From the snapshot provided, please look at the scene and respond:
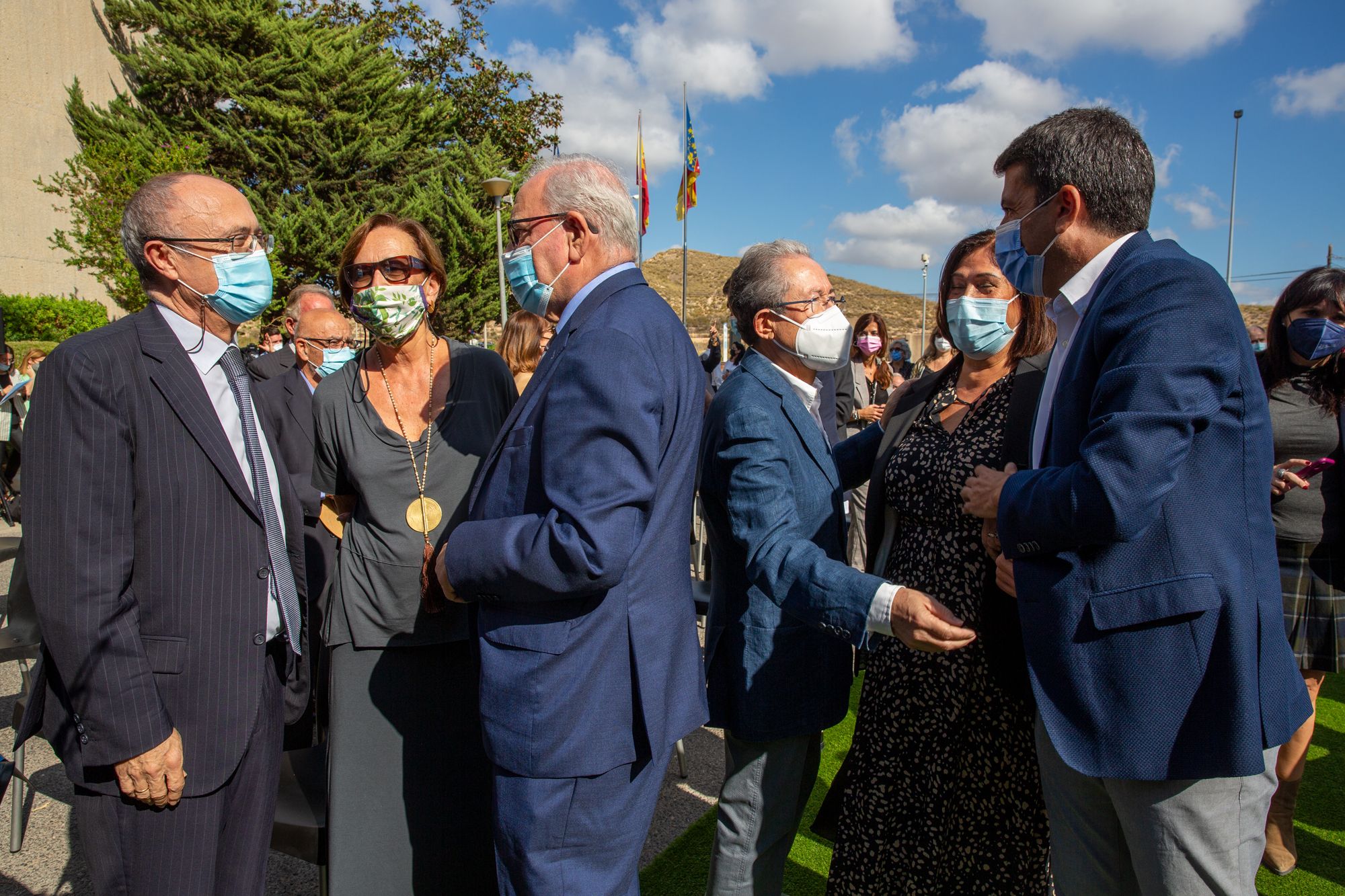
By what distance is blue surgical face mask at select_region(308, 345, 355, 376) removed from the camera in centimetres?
430

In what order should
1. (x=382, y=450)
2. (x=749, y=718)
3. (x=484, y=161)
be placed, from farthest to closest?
(x=484, y=161), (x=382, y=450), (x=749, y=718)

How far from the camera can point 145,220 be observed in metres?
1.99

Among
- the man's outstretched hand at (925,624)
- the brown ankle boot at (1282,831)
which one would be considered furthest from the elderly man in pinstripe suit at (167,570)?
the brown ankle boot at (1282,831)

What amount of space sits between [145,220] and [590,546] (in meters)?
1.48

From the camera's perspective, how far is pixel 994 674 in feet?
7.09

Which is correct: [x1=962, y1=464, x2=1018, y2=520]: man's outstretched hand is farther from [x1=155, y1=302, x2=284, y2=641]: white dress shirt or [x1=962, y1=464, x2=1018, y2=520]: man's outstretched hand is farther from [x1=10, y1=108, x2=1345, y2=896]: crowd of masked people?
[x1=155, y1=302, x2=284, y2=641]: white dress shirt

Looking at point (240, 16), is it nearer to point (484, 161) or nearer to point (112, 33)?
point (112, 33)

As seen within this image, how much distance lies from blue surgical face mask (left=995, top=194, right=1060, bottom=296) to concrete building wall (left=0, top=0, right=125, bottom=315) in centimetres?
2647

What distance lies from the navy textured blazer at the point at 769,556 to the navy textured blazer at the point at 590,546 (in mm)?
304

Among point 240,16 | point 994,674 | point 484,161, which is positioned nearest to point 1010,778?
point 994,674

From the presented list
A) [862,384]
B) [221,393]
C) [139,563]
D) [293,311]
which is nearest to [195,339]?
[221,393]

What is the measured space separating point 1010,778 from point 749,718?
0.77 m

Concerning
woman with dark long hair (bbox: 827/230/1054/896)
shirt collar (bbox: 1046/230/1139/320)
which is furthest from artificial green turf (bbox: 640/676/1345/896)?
shirt collar (bbox: 1046/230/1139/320)

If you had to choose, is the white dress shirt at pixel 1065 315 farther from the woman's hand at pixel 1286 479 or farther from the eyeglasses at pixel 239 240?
the eyeglasses at pixel 239 240
